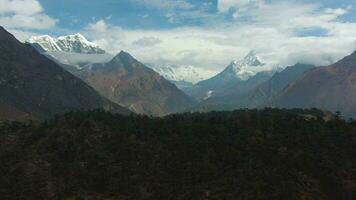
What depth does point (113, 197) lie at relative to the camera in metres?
198

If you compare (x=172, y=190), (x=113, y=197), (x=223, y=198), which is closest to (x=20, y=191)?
(x=113, y=197)

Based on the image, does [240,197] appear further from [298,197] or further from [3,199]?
[3,199]

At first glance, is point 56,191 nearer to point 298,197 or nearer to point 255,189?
point 255,189

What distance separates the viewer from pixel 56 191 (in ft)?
655

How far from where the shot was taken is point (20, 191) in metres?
199

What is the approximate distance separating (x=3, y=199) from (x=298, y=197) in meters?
100

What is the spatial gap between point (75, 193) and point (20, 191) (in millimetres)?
19033

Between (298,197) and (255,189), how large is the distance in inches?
583

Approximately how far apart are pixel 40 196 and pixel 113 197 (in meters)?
25.0

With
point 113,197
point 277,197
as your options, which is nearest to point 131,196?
point 113,197

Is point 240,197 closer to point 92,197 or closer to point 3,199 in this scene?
point 92,197

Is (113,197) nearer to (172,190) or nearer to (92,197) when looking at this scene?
(92,197)

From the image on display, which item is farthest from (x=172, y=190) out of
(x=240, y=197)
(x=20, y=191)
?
(x=20, y=191)

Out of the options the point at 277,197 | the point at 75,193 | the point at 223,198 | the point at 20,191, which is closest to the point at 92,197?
the point at 75,193
